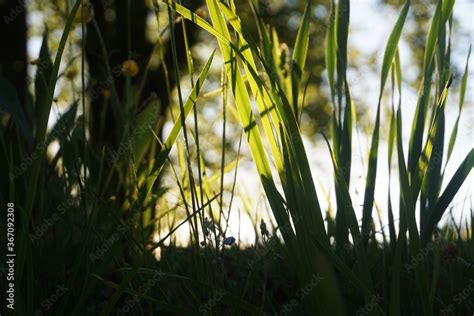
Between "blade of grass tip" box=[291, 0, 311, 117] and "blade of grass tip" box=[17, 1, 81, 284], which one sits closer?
"blade of grass tip" box=[17, 1, 81, 284]

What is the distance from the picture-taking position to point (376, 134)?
1260 mm

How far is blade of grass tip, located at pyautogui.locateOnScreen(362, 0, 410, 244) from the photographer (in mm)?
1233

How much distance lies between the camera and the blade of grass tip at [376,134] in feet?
4.05

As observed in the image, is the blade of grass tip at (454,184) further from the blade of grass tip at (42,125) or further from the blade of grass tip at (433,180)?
the blade of grass tip at (42,125)

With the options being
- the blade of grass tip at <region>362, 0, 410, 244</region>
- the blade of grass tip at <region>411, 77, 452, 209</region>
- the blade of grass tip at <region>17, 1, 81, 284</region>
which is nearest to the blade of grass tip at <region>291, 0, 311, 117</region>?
the blade of grass tip at <region>362, 0, 410, 244</region>

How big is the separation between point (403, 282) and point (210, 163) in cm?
982

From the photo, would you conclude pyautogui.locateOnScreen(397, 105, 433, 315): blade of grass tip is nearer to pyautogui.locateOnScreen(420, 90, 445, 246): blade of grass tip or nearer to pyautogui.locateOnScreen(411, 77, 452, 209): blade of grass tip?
pyautogui.locateOnScreen(411, 77, 452, 209): blade of grass tip

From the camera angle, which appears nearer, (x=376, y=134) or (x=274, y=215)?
(x=274, y=215)

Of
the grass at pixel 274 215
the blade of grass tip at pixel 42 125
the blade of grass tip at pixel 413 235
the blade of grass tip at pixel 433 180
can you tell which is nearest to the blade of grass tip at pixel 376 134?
the grass at pixel 274 215

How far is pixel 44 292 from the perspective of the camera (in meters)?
1.22

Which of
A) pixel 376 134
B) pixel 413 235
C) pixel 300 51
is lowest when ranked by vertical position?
pixel 413 235

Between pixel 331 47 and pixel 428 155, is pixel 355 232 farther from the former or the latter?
pixel 331 47

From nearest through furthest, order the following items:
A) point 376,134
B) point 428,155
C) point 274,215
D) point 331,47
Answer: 1. point 274,215
2. point 428,155
3. point 376,134
4. point 331,47

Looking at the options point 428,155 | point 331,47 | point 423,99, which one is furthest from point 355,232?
point 331,47
